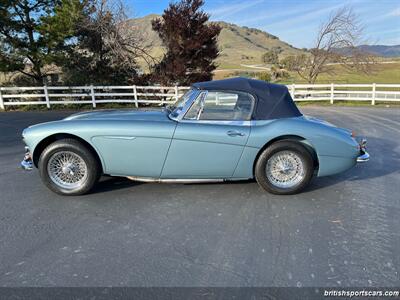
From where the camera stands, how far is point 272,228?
9.39ft

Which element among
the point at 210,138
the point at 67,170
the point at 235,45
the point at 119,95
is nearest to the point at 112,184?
the point at 67,170

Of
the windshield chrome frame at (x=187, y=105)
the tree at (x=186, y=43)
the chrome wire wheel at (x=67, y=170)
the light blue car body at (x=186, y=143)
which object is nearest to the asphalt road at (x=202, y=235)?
the chrome wire wheel at (x=67, y=170)

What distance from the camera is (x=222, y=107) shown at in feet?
12.1

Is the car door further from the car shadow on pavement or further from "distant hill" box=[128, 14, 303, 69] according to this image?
"distant hill" box=[128, 14, 303, 69]

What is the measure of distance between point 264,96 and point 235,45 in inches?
6211

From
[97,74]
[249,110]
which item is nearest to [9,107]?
[97,74]

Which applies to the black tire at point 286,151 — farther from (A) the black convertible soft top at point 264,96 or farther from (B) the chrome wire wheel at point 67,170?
(B) the chrome wire wheel at point 67,170

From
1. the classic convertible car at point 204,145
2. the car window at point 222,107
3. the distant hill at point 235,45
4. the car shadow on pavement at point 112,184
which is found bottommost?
the car shadow on pavement at point 112,184

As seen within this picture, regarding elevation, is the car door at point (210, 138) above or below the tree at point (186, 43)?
below

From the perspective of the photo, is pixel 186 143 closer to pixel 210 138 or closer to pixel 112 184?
pixel 210 138

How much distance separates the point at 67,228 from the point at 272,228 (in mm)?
2137

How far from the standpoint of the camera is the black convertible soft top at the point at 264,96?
3.62 meters

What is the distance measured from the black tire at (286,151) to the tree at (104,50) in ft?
45.3

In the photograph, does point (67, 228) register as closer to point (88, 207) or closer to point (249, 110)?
point (88, 207)
